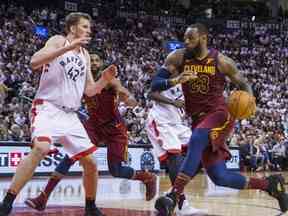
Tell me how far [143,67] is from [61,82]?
18.9m

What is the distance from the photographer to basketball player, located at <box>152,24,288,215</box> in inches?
226

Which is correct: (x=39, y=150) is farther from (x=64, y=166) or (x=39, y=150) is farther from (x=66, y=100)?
(x=64, y=166)

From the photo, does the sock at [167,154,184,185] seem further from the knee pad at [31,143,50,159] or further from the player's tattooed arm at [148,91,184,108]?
the knee pad at [31,143,50,159]

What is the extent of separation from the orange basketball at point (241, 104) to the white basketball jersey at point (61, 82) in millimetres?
1411

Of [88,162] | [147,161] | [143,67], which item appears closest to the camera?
[88,162]

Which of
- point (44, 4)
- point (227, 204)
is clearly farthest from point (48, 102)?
point (44, 4)

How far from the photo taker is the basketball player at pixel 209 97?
5750 mm

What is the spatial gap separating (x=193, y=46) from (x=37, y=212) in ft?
7.30

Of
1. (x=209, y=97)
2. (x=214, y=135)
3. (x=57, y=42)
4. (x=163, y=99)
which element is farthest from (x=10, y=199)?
(x=163, y=99)

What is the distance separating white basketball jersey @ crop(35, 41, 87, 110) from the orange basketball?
141 cm

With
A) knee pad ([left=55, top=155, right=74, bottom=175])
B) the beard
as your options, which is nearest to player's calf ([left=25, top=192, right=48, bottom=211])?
knee pad ([left=55, top=155, right=74, bottom=175])

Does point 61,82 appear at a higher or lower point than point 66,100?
higher

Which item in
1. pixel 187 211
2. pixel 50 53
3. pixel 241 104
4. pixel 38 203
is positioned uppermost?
pixel 50 53

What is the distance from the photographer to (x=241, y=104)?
565 centimetres
